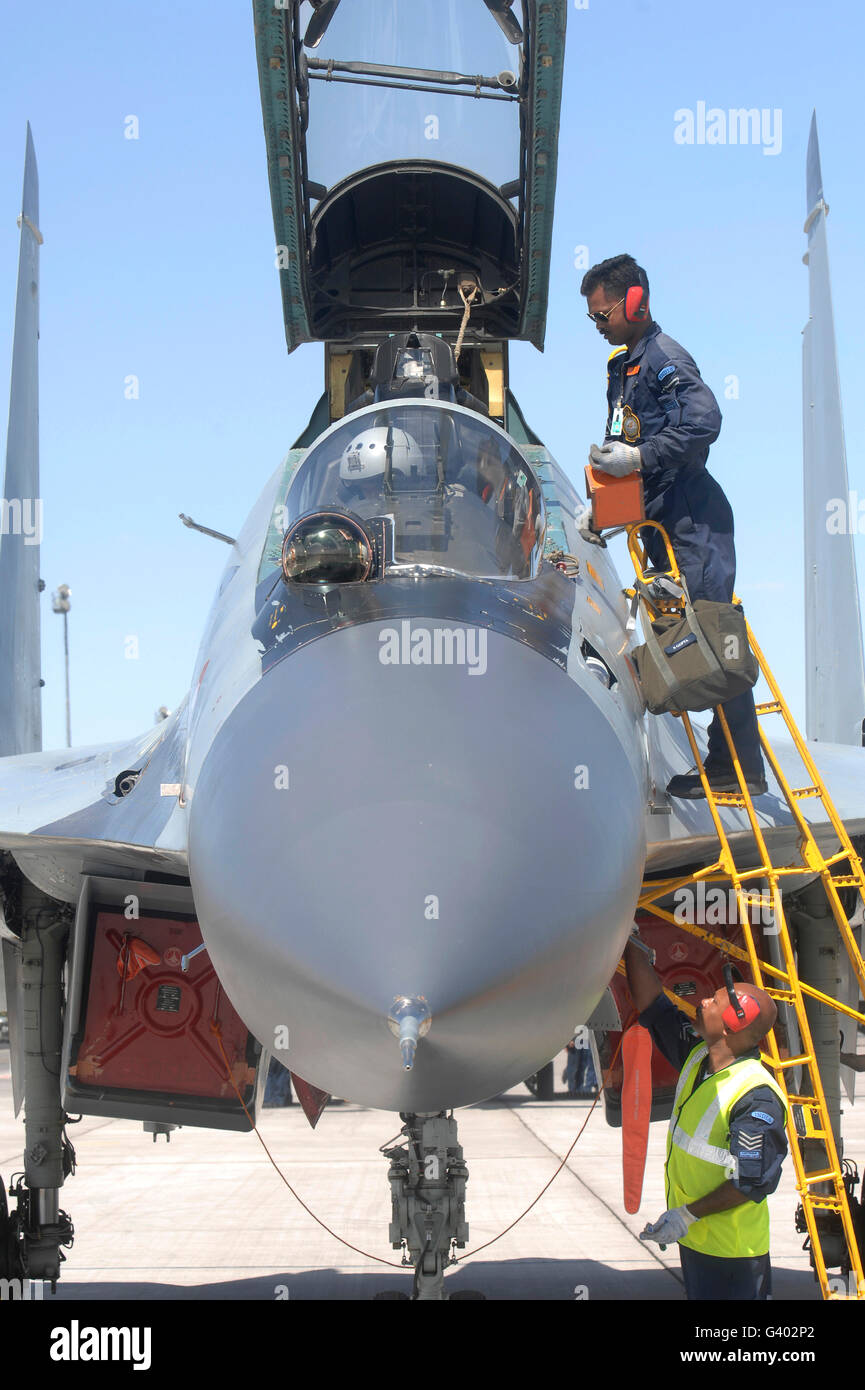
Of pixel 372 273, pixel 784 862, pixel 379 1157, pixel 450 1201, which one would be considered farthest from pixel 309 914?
pixel 379 1157

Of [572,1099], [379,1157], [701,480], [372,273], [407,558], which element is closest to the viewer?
[407,558]

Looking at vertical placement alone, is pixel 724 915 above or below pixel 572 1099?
above

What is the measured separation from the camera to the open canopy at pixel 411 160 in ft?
21.5

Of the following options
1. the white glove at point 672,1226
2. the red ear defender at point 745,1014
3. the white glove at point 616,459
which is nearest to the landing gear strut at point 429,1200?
the white glove at point 672,1226

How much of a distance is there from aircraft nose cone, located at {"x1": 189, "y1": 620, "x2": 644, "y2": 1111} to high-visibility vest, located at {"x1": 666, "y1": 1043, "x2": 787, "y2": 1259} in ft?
3.35

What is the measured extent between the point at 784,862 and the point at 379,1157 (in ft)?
25.7

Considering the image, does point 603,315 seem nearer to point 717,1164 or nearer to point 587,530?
point 587,530

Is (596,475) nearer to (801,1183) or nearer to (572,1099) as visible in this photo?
(801,1183)

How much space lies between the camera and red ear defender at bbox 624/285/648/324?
511cm

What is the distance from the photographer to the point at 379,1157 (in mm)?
12180

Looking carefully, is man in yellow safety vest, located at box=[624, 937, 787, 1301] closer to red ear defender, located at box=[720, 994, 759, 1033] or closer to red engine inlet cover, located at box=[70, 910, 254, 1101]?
red ear defender, located at box=[720, 994, 759, 1033]

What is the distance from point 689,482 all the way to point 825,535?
9.43 meters

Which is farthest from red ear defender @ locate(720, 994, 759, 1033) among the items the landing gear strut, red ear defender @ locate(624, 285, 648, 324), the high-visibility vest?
red ear defender @ locate(624, 285, 648, 324)

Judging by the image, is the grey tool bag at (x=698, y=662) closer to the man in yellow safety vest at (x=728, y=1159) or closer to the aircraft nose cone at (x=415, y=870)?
the aircraft nose cone at (x=415, y=870)
